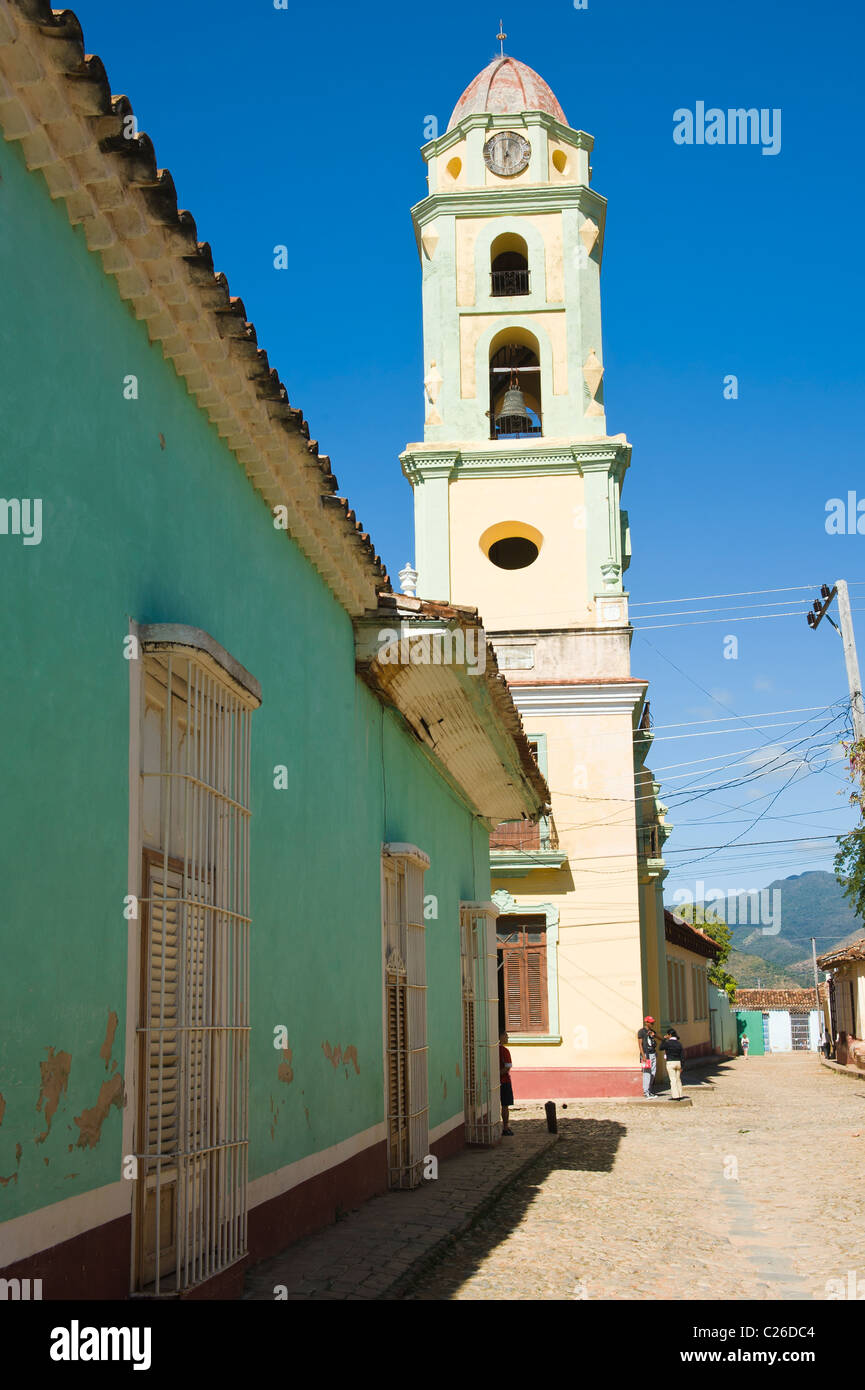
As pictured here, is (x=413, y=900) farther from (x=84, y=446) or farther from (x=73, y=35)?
(x=73, y=35)

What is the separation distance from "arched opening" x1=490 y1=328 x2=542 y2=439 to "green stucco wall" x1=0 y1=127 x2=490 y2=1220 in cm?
1617

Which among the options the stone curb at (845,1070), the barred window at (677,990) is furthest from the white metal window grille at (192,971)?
the barred window at (677,990)

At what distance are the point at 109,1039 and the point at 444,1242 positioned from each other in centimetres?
378

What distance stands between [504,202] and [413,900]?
54.5ft

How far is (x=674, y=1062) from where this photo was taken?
20141 mm

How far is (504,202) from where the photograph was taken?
77.7 feet

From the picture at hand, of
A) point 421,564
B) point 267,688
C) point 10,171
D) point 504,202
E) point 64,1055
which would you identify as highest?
point 504,202

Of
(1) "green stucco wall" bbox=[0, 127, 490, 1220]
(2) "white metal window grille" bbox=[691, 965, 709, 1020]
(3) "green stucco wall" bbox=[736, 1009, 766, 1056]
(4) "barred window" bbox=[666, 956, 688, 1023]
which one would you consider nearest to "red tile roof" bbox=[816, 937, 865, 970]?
(4) "barred window" bbox=[666, 956, 688, 1023]

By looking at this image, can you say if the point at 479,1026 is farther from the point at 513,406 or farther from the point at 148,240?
the point at 148,240

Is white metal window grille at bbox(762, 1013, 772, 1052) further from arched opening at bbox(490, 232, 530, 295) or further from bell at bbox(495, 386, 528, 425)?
bell at bbox(495, 386, 528, 425)

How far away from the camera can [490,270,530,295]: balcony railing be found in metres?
24.1

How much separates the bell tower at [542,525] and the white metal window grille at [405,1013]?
11111mm

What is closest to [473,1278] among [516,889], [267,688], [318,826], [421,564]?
[318,826]

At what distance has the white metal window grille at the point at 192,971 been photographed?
487 cm
